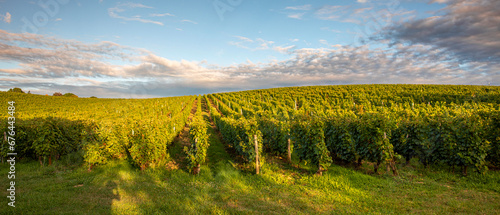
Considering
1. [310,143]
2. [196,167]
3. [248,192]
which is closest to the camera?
[248,192]

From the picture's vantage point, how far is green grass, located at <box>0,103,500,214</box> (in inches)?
213

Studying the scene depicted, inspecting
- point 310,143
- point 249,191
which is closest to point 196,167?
point 249,191

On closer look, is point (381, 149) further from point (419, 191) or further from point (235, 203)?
point (235, 203)

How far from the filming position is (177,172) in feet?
28.2

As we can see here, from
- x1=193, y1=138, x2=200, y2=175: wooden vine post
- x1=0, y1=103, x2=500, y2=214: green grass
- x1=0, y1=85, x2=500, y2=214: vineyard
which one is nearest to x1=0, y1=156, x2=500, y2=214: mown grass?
x1=0, y1=103, x2=500, y2=214: green grass

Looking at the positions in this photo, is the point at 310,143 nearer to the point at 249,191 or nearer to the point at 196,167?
the point at 249,191

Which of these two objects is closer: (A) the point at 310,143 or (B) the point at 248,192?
(B) the point at 248,192

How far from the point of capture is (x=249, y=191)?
21.8 ft

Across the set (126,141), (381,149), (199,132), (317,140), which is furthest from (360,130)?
(126,141)

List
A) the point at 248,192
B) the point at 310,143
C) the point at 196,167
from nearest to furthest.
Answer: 1. the point at 248,192
2. the point at 310,143
3. the point at 196,167

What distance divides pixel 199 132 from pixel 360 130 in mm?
6380

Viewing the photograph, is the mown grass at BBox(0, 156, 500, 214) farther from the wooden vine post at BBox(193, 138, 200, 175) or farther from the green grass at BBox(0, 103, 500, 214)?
the wooden vine post at BBox(193, 138, 200, 175)

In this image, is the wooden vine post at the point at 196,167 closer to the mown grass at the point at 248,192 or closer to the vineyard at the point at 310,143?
the vineyard at the point at 310,143

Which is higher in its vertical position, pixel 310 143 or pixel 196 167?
pixel 310 143
